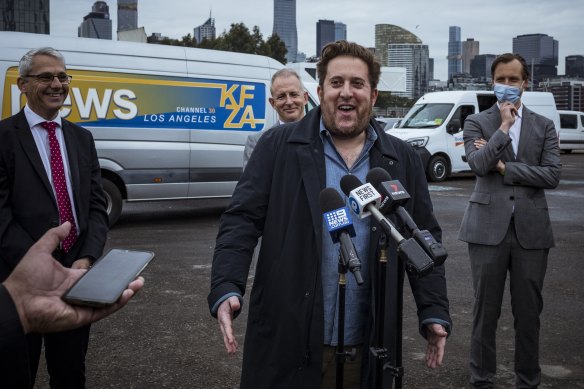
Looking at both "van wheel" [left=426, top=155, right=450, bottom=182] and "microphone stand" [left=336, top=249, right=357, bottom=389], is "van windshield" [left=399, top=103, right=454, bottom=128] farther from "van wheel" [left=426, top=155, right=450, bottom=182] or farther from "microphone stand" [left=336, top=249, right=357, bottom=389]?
"microphone stand" [left=336, top=249, right=357, bottom=389]

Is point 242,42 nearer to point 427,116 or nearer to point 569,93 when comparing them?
point 427,116

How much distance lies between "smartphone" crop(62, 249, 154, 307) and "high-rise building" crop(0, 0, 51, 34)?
126 metres

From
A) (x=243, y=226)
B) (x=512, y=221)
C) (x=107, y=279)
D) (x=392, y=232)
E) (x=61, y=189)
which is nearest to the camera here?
(x=107, y=279)

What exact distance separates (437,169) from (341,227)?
16.5m

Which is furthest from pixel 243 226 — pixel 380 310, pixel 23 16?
pixel 23 16

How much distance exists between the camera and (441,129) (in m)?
18.2

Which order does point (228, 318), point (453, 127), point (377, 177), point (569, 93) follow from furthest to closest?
point (569, 93), point (453, 127), point (228, 318), point (377, 177)

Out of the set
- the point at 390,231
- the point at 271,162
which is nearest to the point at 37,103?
the point at 271,162

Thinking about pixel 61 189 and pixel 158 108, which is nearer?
pixel 61 189

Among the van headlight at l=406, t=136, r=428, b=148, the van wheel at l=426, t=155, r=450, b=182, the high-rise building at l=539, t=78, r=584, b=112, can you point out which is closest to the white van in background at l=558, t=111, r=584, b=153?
the van wheel at l=426, t=155, r=450, b=182

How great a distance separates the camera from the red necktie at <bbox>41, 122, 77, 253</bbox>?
11.5 ft

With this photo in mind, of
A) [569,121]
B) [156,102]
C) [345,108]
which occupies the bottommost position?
[345,108]

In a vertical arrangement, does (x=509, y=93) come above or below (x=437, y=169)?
above

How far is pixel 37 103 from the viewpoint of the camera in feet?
11.8
